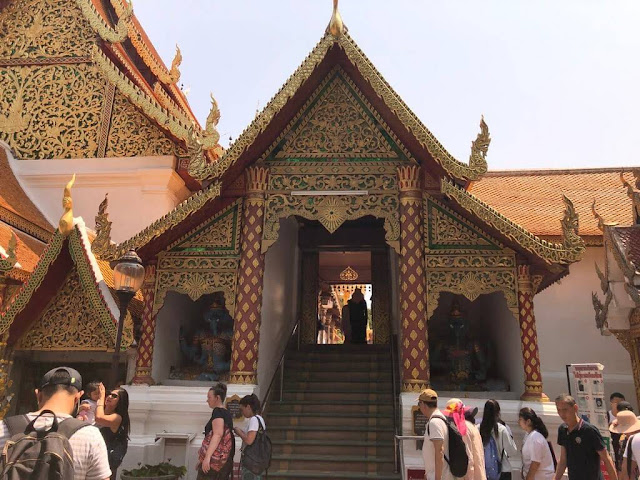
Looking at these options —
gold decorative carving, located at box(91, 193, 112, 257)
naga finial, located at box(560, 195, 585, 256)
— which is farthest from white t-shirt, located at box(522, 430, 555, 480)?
gold decorative carving, located at box(91, 193, 112, 257)

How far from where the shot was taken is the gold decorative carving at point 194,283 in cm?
632

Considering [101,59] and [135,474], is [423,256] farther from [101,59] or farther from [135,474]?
[101,59]

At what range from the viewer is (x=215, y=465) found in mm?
3832

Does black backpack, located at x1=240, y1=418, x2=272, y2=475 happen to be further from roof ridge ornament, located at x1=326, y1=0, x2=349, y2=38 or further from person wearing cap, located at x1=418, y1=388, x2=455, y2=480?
roof ridge ornament, located at x1=326, y1=0, x2=349, y2=38

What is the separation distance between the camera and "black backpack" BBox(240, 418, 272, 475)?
13.2ft

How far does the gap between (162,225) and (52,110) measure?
461 centimetres

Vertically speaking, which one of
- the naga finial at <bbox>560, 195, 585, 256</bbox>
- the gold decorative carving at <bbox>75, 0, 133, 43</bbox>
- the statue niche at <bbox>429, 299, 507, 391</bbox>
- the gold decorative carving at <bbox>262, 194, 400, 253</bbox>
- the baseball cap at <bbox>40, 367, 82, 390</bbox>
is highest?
the gold decorative carving at <bbox>75, 0, 133, 43</bbox>

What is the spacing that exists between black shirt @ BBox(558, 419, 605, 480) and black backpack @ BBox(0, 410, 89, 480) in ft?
10.3

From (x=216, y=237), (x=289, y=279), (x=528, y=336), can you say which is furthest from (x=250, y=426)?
(x=289, y=279)

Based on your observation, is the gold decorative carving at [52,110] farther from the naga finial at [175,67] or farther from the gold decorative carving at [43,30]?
the naga finial at [175,67]

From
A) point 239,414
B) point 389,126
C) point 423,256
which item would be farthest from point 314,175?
point 239,414

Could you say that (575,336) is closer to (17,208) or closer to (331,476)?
(331,476)

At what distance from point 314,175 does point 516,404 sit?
10.9 ft

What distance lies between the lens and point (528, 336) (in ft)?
19.9
